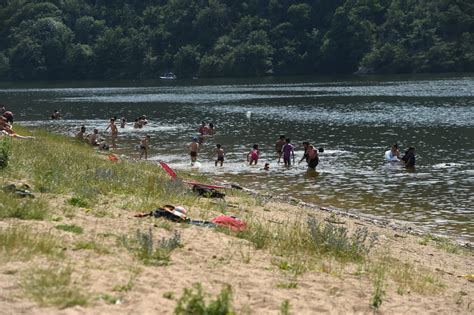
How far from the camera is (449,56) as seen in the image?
13275 centimetres

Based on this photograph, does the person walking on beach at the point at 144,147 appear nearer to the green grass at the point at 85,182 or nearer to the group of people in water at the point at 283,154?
the group of people in water at the point at 283,154

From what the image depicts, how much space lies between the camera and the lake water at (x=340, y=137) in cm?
2484

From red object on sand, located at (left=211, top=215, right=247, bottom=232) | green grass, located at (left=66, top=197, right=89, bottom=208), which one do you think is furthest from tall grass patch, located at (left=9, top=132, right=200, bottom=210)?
red object on sand, located at (left=211, top=215, right=247, bottom=232)

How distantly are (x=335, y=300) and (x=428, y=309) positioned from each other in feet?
5.06

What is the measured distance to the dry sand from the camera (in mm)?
9227

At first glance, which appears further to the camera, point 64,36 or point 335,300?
point 64,36

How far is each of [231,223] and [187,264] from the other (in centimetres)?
353

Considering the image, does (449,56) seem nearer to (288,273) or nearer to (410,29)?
(410,29)

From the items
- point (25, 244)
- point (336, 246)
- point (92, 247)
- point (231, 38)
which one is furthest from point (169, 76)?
point (25, 244)

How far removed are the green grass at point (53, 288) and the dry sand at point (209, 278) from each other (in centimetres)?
11

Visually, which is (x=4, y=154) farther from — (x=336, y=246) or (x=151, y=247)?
(x=336, y=246)

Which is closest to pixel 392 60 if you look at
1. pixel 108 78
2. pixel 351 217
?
pixel 108 78

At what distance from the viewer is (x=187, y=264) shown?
11117 millimetres

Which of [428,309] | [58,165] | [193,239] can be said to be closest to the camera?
[428,309]
